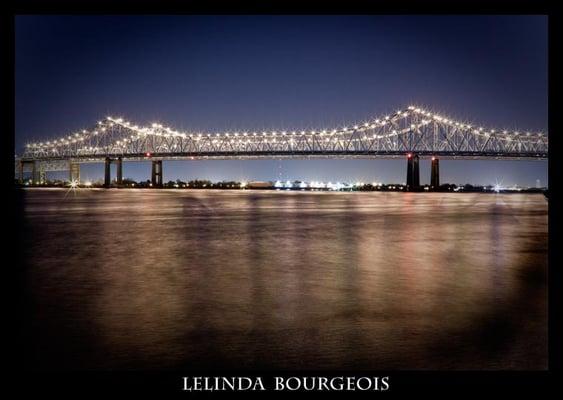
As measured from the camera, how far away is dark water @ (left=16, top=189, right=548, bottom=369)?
16.6ft

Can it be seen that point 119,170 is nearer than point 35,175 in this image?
Yes

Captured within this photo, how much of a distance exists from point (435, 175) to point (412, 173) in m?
3.75

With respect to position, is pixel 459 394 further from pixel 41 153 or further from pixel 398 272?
pixel 41 153

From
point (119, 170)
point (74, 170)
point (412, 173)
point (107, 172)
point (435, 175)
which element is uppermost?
point (74, 170)

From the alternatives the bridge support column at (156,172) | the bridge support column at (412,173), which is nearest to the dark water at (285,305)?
the bridge support column at (412,173)

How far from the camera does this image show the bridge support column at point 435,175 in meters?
84.1

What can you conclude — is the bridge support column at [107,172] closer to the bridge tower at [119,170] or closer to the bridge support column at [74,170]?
the bridge tower at [119,170]

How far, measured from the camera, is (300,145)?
378 feet

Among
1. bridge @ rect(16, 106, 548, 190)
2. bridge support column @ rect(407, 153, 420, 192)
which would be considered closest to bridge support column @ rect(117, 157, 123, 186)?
bridge @ rect(16, 106, 548, 190)

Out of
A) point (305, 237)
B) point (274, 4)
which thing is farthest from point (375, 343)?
point (305, 237)

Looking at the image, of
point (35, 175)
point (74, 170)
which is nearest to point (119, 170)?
point (74, 170)

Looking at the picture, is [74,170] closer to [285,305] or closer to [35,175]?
[35,175]

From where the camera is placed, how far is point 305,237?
16.1 meters

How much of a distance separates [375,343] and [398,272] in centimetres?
451
